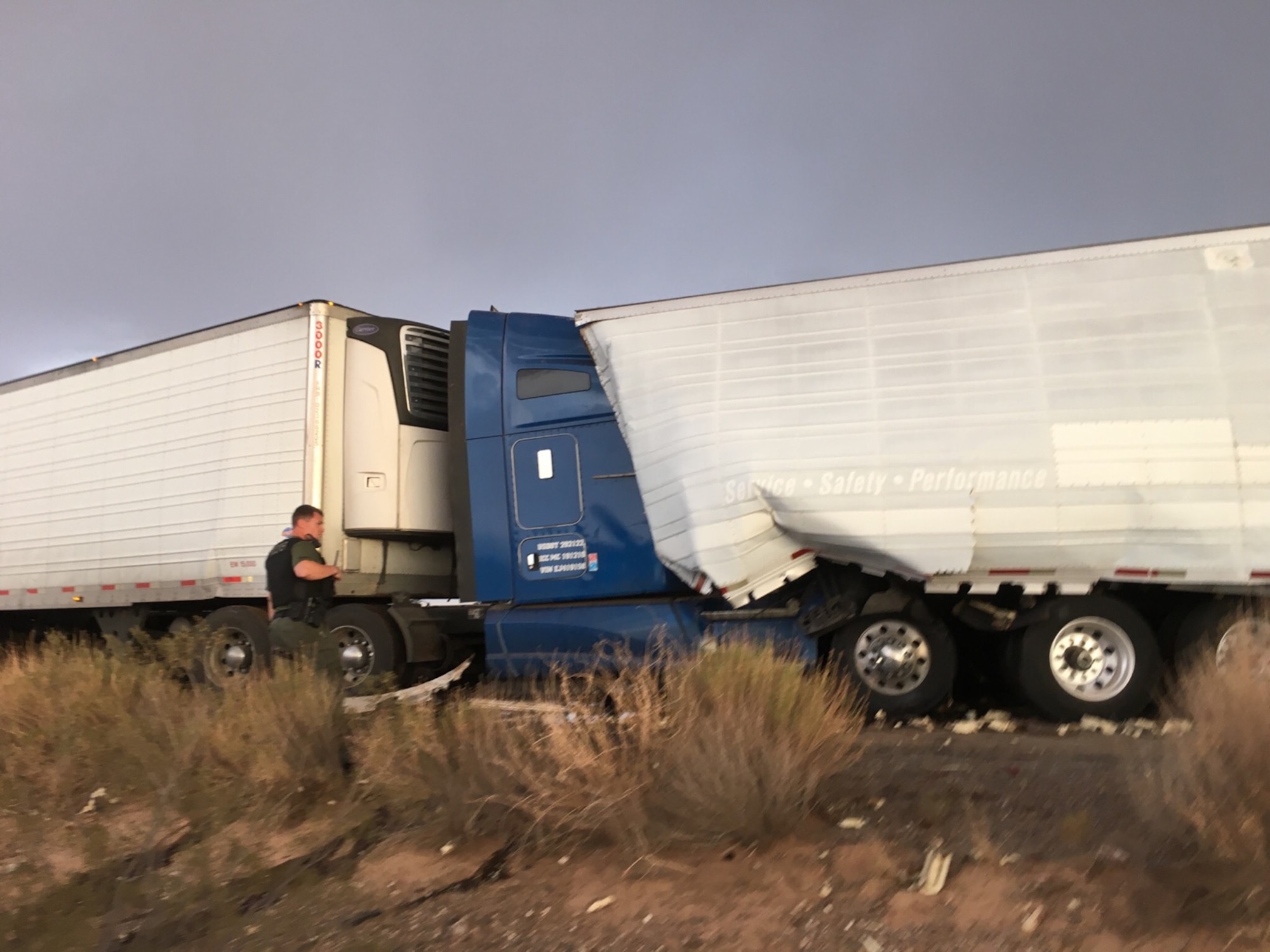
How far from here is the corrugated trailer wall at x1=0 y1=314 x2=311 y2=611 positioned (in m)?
8.97

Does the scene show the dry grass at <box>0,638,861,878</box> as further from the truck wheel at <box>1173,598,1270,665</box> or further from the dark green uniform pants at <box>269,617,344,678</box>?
the truck wheel at <box>1173,598,1270,665</box>

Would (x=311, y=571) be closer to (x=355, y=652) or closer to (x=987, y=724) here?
(x=355, y=652)

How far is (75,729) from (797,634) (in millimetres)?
5022

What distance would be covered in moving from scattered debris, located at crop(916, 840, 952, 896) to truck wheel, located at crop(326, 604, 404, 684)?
18.9 ft

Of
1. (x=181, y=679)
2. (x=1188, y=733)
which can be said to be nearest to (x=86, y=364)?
(x=181, y=679)

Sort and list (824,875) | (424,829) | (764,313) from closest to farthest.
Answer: (824,875) → (424,829) → (764,313)

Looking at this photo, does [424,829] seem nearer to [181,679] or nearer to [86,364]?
[181,679]

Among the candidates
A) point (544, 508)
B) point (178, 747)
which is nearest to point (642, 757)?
point (178, 747)

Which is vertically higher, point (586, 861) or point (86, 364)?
point (86, 364)

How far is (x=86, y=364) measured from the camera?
10938 millimetres

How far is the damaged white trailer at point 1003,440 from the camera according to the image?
239 inches

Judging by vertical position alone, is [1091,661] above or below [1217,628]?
below

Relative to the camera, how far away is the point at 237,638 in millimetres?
9156

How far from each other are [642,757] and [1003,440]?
343cm
